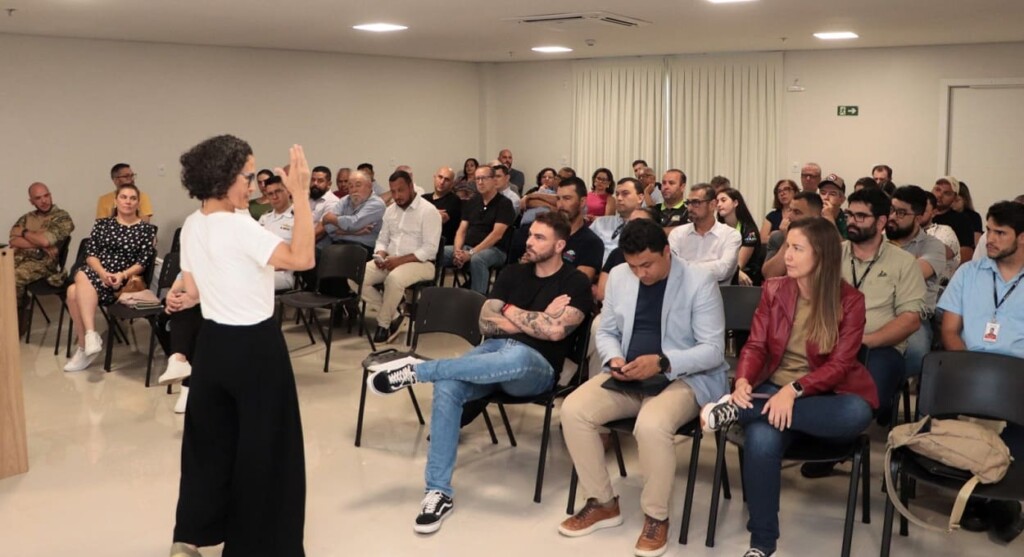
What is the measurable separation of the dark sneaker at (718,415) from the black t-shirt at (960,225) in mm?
4433

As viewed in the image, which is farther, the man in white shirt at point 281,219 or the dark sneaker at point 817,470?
the man in white shirt at point 281,219

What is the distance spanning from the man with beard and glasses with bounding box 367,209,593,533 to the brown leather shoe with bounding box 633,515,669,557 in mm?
810

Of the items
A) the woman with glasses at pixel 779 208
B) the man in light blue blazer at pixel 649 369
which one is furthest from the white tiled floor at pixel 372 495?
the woman with glasses at pixel 779 208

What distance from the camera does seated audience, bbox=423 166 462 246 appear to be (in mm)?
8812

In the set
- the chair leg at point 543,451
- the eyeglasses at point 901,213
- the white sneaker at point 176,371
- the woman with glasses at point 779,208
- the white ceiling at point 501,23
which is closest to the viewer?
the chair leg at point 543,451

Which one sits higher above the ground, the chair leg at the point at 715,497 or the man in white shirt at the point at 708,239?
the man in white shirt at the point at 708,239

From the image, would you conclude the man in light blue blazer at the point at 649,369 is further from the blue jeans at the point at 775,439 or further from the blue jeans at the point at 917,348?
the blue jeans at the point at 917,348

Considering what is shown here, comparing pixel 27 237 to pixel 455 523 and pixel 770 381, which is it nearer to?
pixel 455 523

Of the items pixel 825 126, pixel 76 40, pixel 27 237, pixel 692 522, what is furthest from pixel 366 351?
pixel 825 126

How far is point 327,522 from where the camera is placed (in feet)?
13.6

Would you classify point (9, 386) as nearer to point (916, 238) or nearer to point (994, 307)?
point (994, 307)

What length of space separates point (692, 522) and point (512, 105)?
1066 centimetres

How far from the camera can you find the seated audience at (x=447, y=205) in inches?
347

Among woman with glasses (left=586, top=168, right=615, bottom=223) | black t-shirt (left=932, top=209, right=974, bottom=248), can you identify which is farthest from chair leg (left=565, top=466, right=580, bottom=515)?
woman with glasses (left=586, top=168, right=615, bottom=223)
